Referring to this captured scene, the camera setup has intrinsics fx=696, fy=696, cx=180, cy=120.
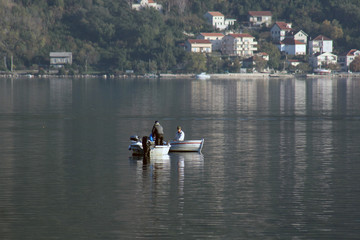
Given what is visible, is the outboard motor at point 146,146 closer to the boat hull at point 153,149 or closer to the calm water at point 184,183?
the boat hull at point 153,149

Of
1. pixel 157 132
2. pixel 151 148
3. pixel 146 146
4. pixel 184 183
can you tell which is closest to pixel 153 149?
pixel 151 148

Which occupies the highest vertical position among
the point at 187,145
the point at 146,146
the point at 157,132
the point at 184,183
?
the point at 157,132

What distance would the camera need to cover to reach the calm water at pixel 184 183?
2725 cm

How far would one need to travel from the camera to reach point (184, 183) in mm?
35531

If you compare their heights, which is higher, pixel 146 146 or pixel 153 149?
pixel 146 146

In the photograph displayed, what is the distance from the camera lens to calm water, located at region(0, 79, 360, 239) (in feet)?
89.4

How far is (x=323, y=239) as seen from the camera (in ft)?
84.4

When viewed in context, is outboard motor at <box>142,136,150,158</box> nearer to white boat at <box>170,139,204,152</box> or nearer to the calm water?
the calm water

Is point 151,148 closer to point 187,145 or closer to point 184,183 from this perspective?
point 187,145

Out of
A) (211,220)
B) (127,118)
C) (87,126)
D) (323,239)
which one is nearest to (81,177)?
(211,220)

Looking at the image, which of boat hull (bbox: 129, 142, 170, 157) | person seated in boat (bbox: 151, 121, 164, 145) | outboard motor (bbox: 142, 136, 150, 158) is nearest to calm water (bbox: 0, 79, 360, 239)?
boat hull (bbox: 129, 142, 170, 157)

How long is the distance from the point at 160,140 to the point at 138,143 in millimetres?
1405

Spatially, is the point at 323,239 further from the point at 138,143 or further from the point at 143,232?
the point at 138,143

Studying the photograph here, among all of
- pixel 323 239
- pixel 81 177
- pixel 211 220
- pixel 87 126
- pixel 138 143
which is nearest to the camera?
pixel 323 239
